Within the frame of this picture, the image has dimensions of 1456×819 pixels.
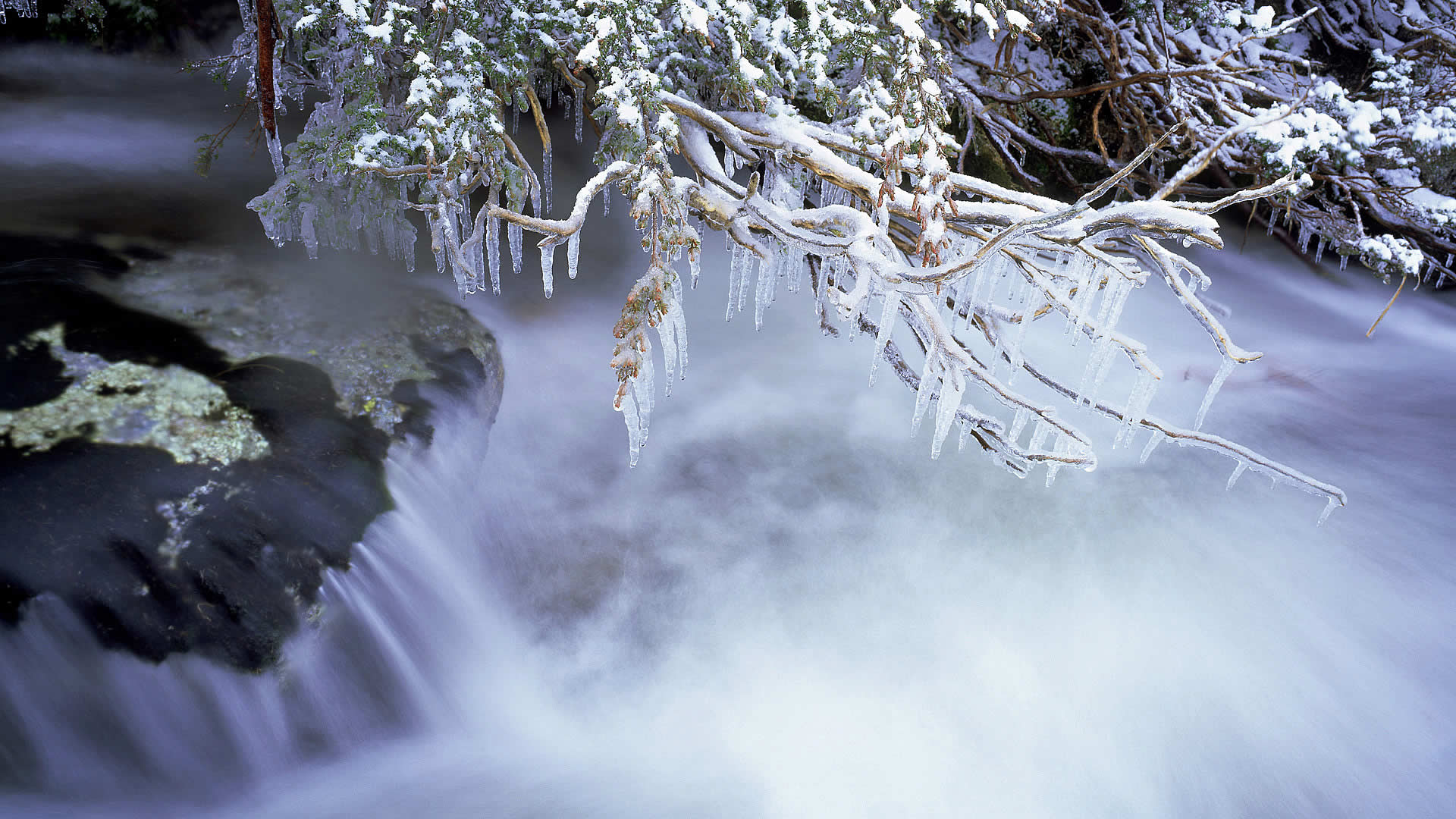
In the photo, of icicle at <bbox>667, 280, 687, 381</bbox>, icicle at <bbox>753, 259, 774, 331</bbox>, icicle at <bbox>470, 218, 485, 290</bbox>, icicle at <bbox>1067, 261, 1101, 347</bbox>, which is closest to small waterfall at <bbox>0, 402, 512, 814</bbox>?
icicle at <bbox>470, 218, 485, 290</bbox>

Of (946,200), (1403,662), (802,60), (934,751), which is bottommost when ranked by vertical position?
(934,751)

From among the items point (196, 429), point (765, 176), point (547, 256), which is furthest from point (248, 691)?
point (765, 176)

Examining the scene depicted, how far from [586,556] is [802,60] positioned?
242 centimetres

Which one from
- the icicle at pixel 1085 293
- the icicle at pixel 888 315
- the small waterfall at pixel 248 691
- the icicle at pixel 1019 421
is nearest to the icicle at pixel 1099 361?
the icicle at pixel 1085 293

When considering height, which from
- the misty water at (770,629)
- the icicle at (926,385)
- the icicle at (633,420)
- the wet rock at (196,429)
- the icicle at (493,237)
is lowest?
the misty water at (770,629)

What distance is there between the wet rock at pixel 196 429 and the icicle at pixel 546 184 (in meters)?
0.93

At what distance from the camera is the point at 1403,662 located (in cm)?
380

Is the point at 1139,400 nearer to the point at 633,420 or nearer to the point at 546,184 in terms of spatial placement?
the point at 633,420

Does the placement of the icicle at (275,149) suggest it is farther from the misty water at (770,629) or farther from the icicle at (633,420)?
the icicle at (633,420)

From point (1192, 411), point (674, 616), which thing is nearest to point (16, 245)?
point (674, 616)

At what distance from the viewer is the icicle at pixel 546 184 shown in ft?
13.5

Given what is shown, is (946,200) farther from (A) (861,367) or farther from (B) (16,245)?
(B) (16,245)

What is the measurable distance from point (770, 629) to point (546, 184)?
2653 millimetres

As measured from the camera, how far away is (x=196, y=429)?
10.3ft
